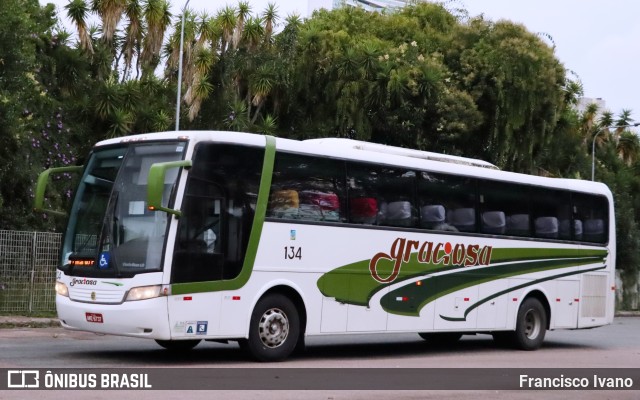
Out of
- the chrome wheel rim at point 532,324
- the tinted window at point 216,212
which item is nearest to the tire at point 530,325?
the chrome wheel rim at point 532,324

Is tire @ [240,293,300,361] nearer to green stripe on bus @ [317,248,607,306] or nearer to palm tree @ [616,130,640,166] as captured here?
green stripe on bus @ [317,248,607,306]

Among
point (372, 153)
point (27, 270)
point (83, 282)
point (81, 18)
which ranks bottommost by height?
point (27, 270)

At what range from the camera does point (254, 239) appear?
49.9 ft

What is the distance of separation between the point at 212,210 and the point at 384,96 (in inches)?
1014

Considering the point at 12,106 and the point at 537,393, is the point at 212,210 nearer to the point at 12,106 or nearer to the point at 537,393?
the point at 537,393

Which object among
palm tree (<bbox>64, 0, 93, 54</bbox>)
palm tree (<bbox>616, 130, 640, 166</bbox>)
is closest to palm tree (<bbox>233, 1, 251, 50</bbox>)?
palm tree (<bbox>64, 0, 93, 54</bbox>)

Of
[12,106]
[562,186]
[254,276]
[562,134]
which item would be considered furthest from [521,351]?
[562,134]

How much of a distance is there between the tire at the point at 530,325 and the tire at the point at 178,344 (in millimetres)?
6890

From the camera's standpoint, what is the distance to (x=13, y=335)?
18.9 meters

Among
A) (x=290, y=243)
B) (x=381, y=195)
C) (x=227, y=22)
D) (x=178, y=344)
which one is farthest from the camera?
(x=227, y=22)

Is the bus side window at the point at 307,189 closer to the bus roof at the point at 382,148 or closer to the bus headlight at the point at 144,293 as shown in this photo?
the bus roof at the point at 382,148

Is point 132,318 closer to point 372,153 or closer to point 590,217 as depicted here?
point 372,153

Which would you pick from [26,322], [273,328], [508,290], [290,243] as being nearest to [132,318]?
Result: [273,328]

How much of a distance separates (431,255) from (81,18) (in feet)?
83.6
